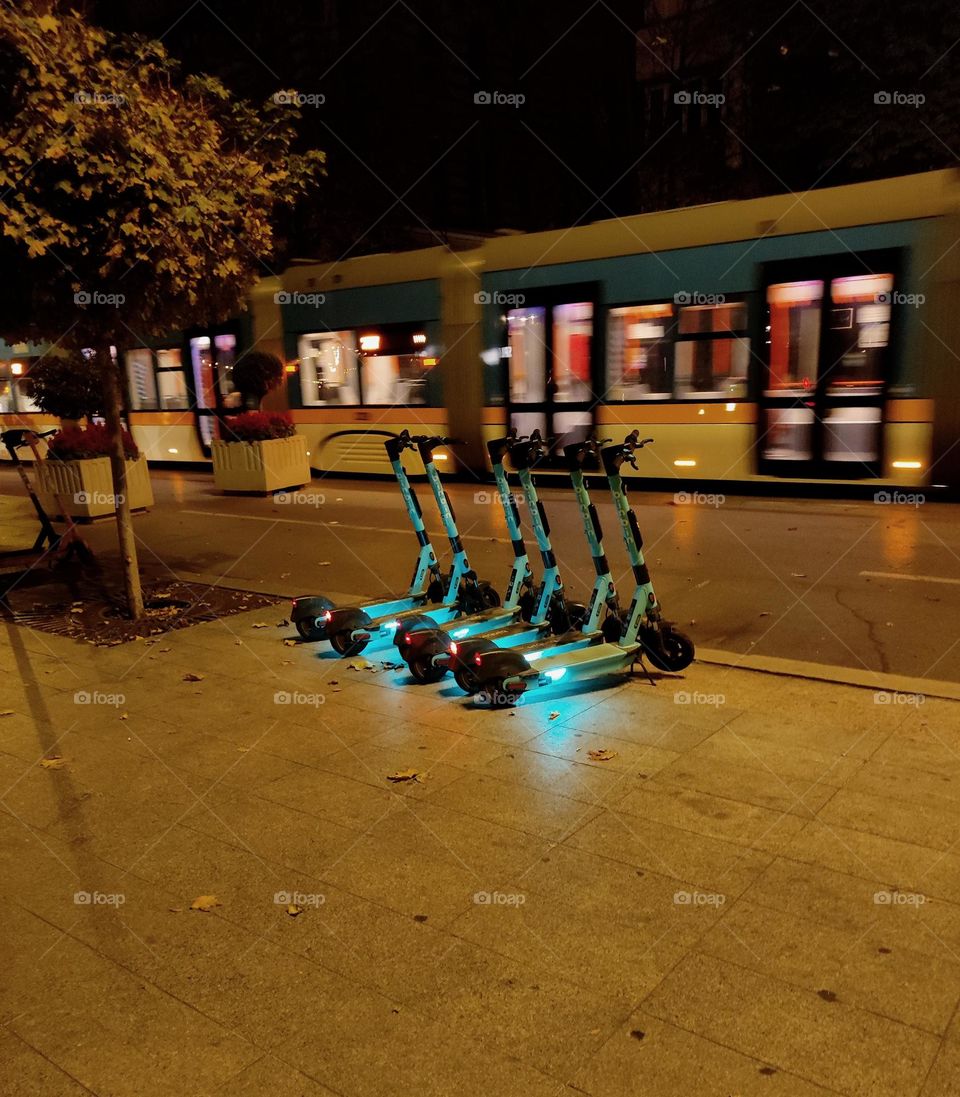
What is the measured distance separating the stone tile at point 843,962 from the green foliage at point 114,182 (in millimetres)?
6004

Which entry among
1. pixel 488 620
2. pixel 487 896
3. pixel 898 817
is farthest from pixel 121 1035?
pixel 488 620

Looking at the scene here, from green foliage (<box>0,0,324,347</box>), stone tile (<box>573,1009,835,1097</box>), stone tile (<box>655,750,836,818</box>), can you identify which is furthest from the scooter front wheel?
green foliage (<box>0,0,324,347</box>)

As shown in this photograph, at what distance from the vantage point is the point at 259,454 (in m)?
15.9

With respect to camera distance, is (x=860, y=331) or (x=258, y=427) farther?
(x=258, y=427)

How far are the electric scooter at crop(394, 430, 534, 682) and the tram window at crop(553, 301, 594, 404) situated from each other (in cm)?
770

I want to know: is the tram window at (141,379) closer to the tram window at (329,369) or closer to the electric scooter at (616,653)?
the tram window at (329,369)

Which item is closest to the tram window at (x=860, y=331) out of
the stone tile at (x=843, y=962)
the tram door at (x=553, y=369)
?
the tram door at (x=553, y=369)

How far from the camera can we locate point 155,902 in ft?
11.8

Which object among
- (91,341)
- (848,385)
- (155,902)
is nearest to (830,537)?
(848,385)

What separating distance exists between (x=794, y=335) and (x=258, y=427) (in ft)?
29.0

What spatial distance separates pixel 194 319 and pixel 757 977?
713cm

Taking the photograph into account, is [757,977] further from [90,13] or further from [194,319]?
[90,13]

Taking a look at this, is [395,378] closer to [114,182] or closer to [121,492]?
[121,492]

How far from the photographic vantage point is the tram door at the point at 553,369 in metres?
13.9
